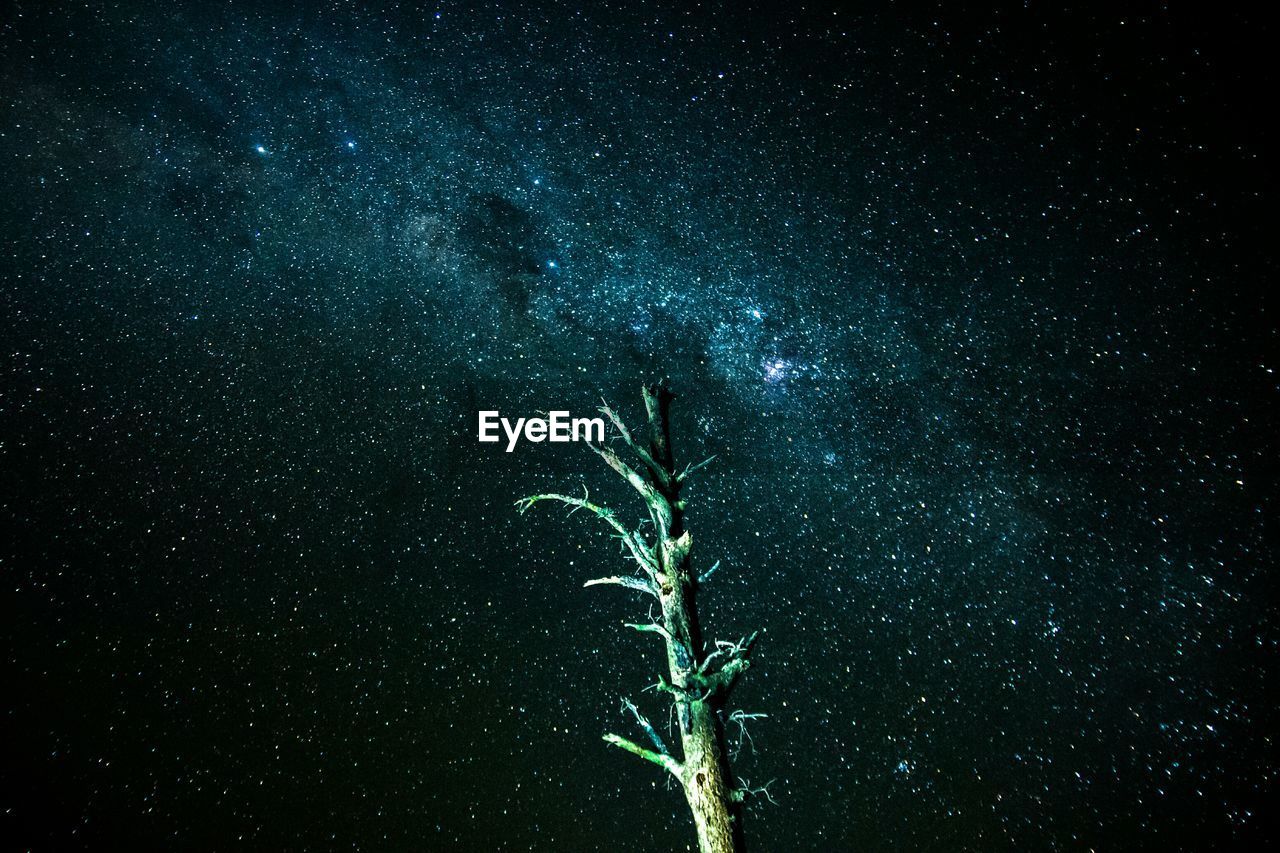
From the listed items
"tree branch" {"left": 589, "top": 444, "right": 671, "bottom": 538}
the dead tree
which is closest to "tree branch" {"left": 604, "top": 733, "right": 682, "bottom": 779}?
the dead tree

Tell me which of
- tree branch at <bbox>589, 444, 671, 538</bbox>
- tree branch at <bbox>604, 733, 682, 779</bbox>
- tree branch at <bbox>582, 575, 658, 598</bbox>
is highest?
tree branch at <bbox>589, 444, 671, 538</bbox>

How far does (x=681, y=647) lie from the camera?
468 centimetres

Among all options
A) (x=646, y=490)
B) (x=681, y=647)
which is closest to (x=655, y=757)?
(x=681, y=647)

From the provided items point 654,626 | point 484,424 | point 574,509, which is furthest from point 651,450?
point 484,424

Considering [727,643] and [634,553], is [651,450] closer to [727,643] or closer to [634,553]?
[634,553]

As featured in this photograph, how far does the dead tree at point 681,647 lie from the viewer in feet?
13.7

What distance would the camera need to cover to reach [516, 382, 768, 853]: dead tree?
4188mm

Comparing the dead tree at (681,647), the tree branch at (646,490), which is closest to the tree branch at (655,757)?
the dead tree at (681,647)

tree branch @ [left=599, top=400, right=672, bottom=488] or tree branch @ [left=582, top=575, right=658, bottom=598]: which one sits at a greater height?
tree branch @ [left=599, top=400, right=672, bottom=488]

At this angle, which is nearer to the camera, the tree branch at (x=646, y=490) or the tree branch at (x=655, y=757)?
the tree branch at (x=655, y=757)

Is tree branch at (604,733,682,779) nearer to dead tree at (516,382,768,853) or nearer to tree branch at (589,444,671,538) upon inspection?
dead tree at (516,382,768,853)

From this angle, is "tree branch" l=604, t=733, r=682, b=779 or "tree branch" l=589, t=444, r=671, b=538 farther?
"tree branch" l=589, t=444, r=671, b=538

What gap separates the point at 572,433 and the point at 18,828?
226ft

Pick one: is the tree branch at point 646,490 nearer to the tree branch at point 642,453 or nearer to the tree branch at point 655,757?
the tree branch at point 642,453
